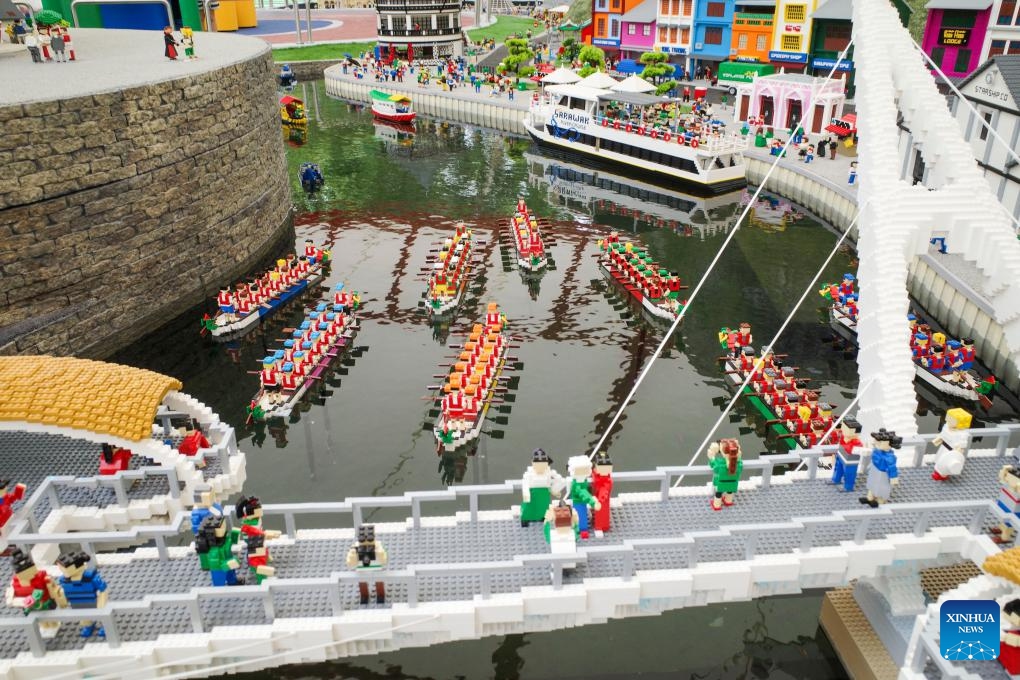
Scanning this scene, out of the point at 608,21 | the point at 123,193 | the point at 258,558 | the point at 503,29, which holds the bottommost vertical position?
the point at 258,558

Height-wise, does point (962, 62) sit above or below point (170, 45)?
below

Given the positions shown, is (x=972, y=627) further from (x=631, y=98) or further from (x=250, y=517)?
(x=631, y=98)

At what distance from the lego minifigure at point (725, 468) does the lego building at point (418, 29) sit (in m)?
78.8

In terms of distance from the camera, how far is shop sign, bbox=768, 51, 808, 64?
197 ft

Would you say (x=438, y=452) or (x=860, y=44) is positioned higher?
(x=860, y=44)

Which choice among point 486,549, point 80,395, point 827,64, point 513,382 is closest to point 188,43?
point 513,382

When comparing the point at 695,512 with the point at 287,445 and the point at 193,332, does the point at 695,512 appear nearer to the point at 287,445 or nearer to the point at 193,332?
the point at 287,445

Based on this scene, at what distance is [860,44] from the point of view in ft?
63.7

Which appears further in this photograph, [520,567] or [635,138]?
[635,138]

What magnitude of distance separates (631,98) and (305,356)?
3363 centimetres

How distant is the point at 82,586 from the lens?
1125 cm

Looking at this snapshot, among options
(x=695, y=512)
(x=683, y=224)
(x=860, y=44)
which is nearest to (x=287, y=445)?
(x=695, y=512)

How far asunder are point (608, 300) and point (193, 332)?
16.3m

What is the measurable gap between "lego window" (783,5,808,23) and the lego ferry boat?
13.4 m
